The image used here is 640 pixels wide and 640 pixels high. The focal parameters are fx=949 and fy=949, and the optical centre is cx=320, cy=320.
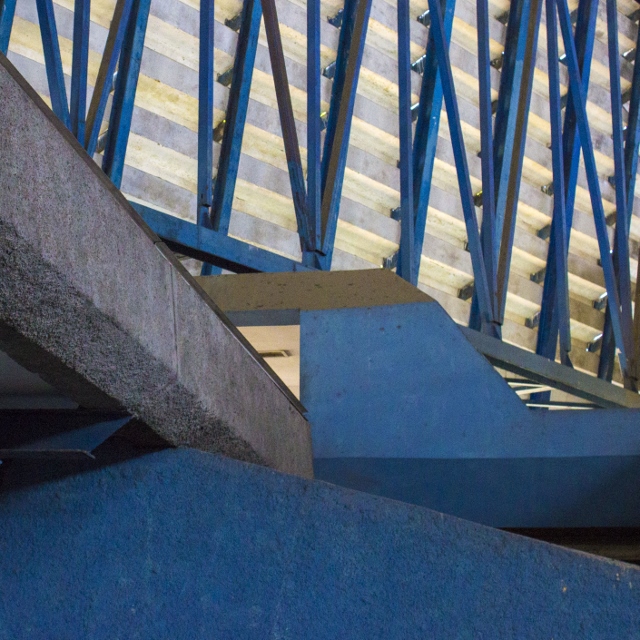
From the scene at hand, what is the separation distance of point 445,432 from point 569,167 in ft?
29.5

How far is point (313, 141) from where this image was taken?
8.67m

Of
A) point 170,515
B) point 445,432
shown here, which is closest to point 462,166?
point 445,432

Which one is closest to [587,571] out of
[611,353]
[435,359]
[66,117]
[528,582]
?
[528,582]

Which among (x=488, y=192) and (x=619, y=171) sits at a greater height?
(x=488, y=192)

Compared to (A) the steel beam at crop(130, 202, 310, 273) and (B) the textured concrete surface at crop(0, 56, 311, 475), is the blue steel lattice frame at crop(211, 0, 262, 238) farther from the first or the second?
(B) the textured concrete surface at crop(0, 56, 311, 475)

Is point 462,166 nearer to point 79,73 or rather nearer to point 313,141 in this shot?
point 313,141

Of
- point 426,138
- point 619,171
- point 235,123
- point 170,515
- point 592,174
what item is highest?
point 170,515

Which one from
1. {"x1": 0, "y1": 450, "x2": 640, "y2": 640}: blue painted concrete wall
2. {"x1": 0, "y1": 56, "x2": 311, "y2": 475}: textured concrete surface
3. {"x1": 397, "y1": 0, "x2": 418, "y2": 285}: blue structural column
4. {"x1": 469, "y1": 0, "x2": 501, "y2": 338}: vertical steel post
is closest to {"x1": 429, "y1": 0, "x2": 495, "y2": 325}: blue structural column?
{"x1": 469, "y1": 0, "x2": 501, "y2": 338}: vertical steel post

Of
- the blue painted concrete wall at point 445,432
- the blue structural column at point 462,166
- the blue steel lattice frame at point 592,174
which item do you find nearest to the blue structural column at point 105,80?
the blue structural column at point 462,166

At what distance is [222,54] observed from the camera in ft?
45.5

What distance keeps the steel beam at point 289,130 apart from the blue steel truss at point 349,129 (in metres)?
0.01

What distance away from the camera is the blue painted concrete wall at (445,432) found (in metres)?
5.90

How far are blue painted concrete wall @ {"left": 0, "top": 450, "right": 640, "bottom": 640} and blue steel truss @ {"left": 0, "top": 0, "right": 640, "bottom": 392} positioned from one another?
164 inches

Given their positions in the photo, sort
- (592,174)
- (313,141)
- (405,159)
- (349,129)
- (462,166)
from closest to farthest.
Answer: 1. (313,141)
2. (349,129)
3. (405,159)
4. (462,166)
5. (592,174)
